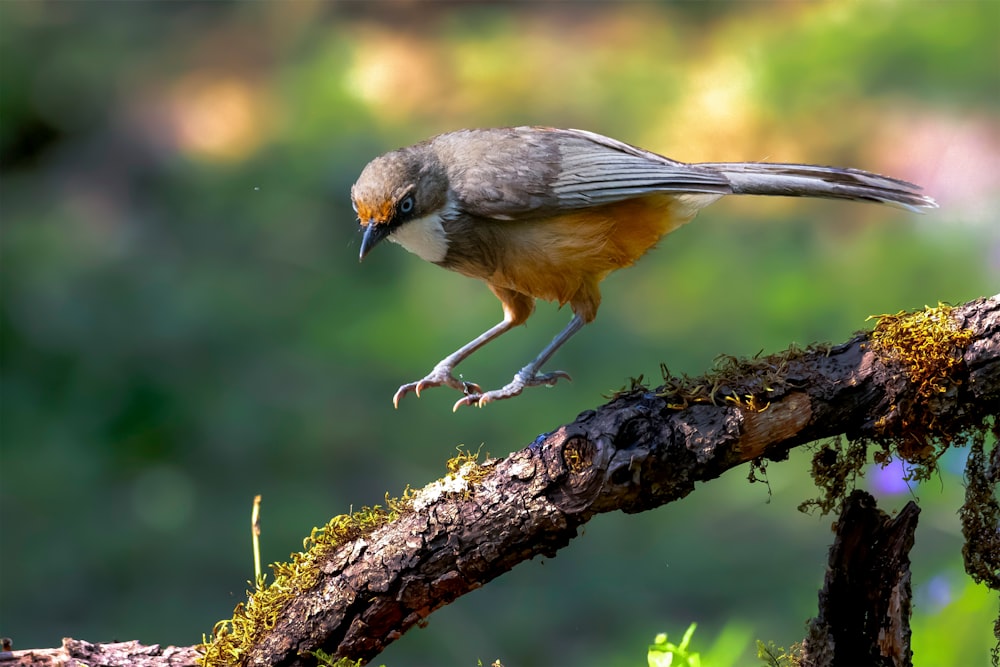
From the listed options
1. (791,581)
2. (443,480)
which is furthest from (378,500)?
(443,480)

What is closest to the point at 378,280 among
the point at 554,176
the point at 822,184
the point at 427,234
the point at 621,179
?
the point at 427,234

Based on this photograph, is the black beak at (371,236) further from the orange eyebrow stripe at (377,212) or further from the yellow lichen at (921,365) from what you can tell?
the yellow lichen at (921,365)

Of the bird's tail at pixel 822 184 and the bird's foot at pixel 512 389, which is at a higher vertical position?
the bird's tail at pixel 822 184

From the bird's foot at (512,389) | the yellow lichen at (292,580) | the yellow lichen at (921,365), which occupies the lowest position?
the yellow lichen at (921,365)

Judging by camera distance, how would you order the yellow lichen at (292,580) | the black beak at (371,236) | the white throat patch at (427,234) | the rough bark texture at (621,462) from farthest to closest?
the white throat patch at (427,234)
the black beak at (371,236)
the yellow lichen at (292,580)
the rough bark texture at (621,462)

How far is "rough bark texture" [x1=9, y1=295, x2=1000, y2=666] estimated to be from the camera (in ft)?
8.99

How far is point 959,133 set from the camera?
258 inches

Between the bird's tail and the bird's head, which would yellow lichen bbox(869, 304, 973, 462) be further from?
the bird's head

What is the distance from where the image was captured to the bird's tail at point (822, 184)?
3.43 m

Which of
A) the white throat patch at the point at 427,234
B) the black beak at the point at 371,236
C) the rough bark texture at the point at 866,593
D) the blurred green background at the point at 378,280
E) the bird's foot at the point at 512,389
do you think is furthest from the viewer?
the blurred green background at the point at 378,280

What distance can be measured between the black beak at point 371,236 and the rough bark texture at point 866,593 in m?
1.73

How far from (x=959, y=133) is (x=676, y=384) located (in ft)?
15.2

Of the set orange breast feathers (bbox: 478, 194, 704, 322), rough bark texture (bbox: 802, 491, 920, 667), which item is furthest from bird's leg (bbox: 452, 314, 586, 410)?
rough bark texture (bbox: 802, 491, 920, 667)

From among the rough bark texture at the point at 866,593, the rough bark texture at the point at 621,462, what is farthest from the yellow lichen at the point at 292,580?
the rough bark texture at the point at 866,593
